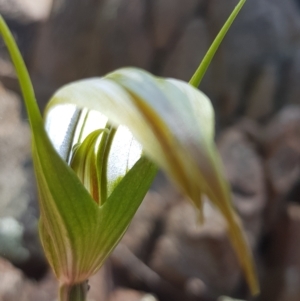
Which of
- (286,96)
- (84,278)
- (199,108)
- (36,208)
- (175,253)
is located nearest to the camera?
(199,108)

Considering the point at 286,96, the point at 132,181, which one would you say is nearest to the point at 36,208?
the point at 132,181

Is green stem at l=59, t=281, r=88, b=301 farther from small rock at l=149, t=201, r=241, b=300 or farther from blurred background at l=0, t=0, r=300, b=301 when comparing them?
small rock at l=149, t=201, r=241, b=300

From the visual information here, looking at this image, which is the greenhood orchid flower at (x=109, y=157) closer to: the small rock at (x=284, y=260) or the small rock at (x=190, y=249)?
the small rock at (x=190, y=249)

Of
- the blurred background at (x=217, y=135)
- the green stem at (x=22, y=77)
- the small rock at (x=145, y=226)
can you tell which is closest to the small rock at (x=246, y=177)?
the blurred background at (x=217, y=135)

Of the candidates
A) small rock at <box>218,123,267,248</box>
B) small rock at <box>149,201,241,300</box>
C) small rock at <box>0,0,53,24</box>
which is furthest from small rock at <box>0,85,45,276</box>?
small rock at <box>218,123,267,248</box>

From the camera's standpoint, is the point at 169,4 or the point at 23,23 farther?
the point at 169,4

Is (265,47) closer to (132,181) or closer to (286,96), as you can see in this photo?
(286,96)

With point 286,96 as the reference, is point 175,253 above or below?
below
